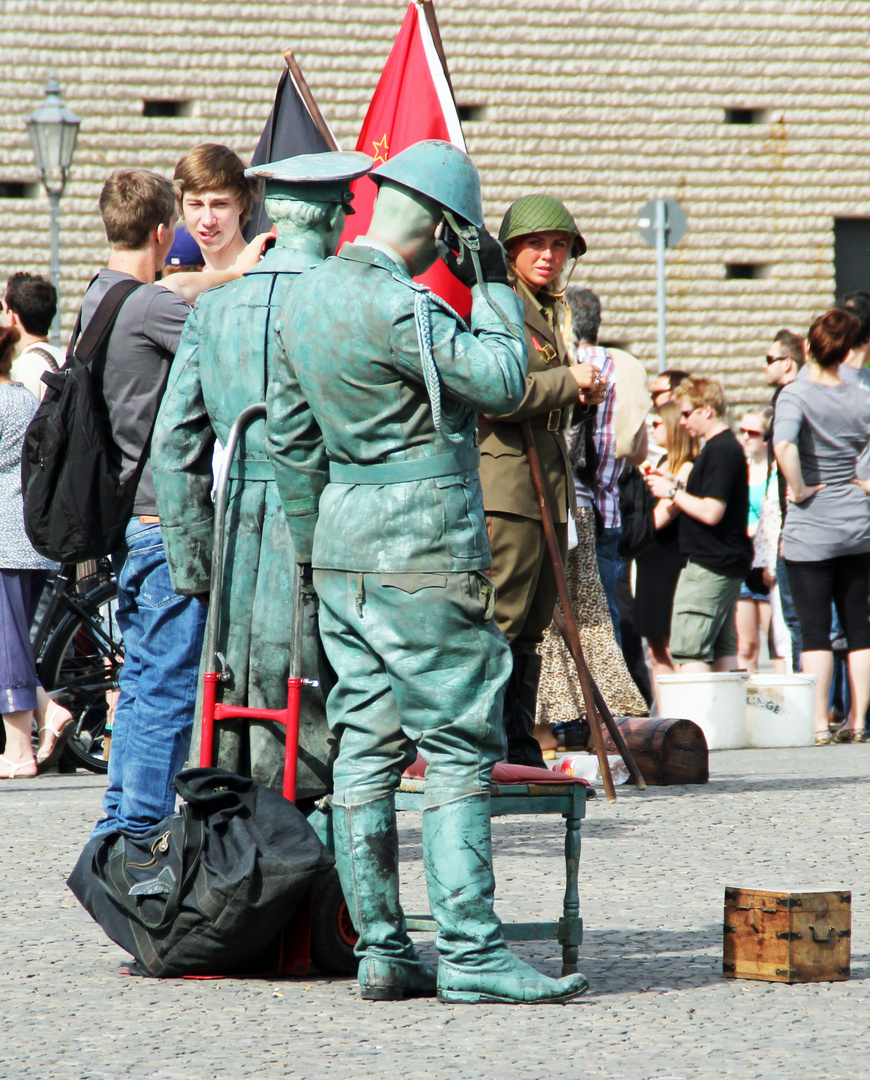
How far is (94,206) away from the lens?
74.1 ft

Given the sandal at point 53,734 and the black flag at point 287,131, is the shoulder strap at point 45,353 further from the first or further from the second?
the black flag at point 287,131

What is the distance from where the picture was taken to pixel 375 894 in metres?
3.92

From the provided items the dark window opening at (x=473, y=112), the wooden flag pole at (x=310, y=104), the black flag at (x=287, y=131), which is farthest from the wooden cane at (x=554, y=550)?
the dark window opening at (x=473, y=112)

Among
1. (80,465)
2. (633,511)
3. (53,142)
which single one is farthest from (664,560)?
(53,142)

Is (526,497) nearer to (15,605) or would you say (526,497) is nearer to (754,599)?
(15,605)

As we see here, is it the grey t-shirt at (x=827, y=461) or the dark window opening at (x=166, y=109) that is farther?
the dark window opening at (x=166, y=109)

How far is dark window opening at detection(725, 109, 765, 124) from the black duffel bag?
2327 centimetres

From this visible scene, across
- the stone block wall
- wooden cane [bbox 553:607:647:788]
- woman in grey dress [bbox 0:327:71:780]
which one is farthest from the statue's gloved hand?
the stone block wall

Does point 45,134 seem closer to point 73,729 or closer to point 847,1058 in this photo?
point 73,729

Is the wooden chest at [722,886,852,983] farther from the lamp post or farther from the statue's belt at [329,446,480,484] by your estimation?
the lamp post

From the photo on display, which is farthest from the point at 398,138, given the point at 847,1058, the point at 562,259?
the point at 847,1058

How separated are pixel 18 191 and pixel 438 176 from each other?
20.0m

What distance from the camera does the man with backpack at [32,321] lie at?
336 inches

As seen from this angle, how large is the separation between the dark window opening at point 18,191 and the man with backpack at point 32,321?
1429 cm
